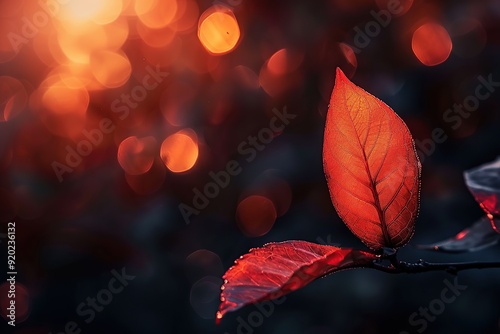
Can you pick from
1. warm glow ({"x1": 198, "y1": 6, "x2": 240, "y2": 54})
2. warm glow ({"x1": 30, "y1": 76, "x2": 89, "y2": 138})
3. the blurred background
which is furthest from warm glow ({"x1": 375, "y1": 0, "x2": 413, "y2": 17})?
warm glow ({"x1": 30, "y1": 76, "x2": 89, "y2": 138})

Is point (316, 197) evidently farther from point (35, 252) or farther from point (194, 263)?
point (35, 252)

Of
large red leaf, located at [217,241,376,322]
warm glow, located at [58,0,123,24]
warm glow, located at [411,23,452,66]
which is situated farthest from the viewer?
warm glow, located at [58,0,123,24]

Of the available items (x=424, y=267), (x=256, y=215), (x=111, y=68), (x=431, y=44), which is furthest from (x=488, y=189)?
(x=111, y=68)

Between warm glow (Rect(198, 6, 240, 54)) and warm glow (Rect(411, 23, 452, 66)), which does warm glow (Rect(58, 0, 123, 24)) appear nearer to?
warm glow (Rect(198, 6, 240, 54))

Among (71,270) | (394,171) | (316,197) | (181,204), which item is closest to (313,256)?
(394,171)

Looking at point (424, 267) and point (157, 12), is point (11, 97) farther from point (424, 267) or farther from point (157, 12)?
point (424, 267)

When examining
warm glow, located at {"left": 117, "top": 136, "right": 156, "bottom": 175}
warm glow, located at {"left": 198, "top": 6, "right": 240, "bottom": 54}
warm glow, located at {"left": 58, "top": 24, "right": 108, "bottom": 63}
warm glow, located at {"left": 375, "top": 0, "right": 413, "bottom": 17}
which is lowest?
warm glow, located at {"left": 375, "top": 0, "right": 413, "bottom": 17}

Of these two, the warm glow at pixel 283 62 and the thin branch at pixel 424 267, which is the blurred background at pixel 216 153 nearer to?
the warm glow at pixel 283 62
